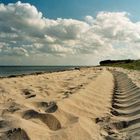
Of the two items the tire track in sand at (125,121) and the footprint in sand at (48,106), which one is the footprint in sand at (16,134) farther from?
the footprint in sand at (48,106)

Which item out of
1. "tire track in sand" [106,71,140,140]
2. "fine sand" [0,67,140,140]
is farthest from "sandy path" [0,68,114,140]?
"tire track in sand" [106,71,140,140]

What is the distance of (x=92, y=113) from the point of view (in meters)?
6.13

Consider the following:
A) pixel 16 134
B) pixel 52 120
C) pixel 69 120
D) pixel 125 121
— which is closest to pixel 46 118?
pixel 52 120

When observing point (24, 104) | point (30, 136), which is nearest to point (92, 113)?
point (24, 104)

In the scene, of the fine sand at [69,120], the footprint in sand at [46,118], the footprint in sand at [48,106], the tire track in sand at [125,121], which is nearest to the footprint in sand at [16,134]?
the fine sand at [69,120]

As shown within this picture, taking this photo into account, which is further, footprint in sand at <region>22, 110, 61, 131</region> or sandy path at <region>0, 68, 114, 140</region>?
footprint in sand at <region>22, 110, 61, 131</region>

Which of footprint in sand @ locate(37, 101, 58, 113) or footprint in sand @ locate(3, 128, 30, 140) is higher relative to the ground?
footprint in sand @ locate(37, 101, 58, 113)

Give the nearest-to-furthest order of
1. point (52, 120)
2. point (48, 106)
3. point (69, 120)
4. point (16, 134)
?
point (16, 134) < point (52, 120) < point (69, 120) < point (48, 106)

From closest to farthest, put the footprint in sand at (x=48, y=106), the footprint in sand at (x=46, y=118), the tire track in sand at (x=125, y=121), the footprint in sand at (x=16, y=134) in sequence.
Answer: the footprint in sand at (x=16, y=134)
the tire track in sand at (x=125, y=121)
the footprint in sand at (x=46, y=118)
the footprint in sand at (x=48, y=106)

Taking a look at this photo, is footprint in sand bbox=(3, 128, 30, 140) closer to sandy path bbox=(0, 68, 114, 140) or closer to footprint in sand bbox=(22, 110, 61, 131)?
sandy path bbox=(0, 68, 114, 140)

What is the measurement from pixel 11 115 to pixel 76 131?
122 cm

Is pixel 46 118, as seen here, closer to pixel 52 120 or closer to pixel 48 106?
pixel 52 120

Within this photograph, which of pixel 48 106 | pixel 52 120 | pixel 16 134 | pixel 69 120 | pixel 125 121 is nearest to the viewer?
pixel 16 134

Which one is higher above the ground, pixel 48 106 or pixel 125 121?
pixel 48 106
